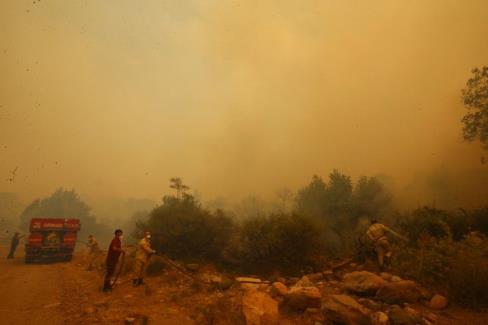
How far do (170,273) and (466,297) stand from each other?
9.85 metres

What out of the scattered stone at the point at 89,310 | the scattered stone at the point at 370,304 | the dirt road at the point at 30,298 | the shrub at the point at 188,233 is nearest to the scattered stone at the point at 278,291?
the scattered stone at the point at 370,304

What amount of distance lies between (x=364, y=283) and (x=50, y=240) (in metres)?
20.9

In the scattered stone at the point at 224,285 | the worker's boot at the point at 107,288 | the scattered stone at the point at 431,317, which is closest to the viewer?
the scattered stone at the point at 431,317

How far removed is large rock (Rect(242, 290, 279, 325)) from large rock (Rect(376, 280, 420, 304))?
261 centimetres

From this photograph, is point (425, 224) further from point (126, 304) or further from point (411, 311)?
point (126, 304)

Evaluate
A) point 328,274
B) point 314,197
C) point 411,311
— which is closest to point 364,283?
point 411,311

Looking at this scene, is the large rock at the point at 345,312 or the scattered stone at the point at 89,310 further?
the scattered stone at the point at 89,310

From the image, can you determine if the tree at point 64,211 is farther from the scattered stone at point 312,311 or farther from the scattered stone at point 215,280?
the scattered stone at point 312,311

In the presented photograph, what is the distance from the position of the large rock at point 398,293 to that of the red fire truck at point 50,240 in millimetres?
20942

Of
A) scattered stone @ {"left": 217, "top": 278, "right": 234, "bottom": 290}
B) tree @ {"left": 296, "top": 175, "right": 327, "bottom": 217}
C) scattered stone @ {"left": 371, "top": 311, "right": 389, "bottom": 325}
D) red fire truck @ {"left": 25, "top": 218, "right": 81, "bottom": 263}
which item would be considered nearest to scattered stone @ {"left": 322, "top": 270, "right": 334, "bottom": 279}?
scattered stone @ {"left": 217, "top": 278, "right": 234, "bottom": 290}

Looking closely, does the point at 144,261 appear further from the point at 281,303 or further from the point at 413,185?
the point at 413,185

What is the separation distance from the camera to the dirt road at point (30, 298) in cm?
688

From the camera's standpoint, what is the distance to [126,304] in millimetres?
7984

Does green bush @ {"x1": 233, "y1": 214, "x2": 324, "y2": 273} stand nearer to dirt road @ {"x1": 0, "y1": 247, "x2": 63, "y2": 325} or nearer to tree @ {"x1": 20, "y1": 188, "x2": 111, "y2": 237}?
dirt road @ {"x1": 0, "y1": 247, "x2": 63, "y2": 325}
